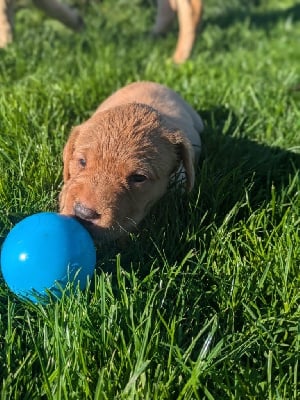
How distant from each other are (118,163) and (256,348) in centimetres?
116

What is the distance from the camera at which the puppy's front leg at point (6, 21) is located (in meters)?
5.39

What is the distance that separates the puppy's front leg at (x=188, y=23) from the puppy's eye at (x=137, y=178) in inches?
137

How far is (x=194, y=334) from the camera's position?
8.44 ft

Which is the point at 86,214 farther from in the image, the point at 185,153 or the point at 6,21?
the point at 6,21

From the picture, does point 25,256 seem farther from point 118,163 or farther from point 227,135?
point 227,135

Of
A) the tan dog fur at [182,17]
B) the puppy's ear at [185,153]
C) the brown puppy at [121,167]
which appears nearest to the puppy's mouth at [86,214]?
the brown puppy at [121,167]

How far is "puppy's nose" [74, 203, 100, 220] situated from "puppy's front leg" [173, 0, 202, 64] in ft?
12.8

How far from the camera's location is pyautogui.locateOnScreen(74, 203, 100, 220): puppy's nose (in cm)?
285

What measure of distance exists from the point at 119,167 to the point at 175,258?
0.55m

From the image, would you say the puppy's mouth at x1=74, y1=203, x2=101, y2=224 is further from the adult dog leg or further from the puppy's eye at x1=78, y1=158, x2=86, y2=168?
the adult dog leg

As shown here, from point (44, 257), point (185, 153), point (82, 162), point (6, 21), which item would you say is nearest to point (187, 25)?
point (6, 21)

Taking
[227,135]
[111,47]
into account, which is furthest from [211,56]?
[227,135]

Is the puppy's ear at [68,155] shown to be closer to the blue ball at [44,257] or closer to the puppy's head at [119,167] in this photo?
the puppy's head at [119,167]

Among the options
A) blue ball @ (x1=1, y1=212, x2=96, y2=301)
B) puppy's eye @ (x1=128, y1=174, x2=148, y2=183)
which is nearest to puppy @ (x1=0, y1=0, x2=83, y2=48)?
puppy's eye @ (x1=128, y1=174, x2=148, y2=183)
